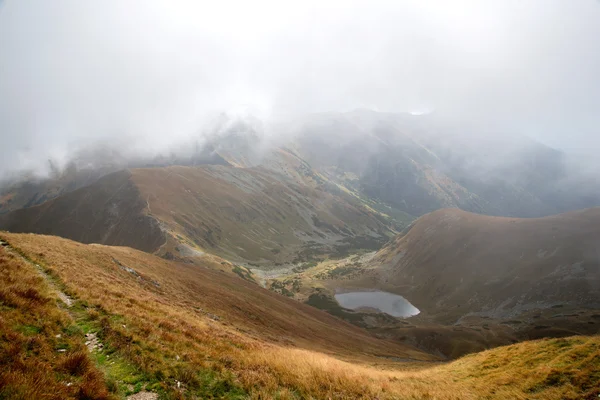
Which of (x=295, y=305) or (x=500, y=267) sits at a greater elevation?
(x=500, y=267)

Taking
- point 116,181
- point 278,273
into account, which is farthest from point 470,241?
point 116,181

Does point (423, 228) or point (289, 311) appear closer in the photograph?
point (289, 311)

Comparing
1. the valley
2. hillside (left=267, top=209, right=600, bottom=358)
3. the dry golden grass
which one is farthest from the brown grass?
hillside (left=267, top=209, right=600, bottom=358)

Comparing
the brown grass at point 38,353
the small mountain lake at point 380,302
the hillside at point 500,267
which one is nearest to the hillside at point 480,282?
the hillside at point 500,267

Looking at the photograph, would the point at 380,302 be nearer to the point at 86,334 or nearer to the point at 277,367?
the point at 277,367

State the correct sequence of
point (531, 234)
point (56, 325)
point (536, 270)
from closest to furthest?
point (56, 325)
point (536, 270)
point (531, 234)

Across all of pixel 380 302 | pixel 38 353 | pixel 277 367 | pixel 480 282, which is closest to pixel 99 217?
pixel 380 302

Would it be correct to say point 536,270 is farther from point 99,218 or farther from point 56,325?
point 99,218

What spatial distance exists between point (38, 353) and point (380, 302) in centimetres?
11820

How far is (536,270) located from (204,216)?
15894 centimetres

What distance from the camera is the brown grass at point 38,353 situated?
7086mm

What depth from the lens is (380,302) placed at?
377 feet

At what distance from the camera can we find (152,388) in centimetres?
928

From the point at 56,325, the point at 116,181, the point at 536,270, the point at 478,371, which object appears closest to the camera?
the point at 56,325
